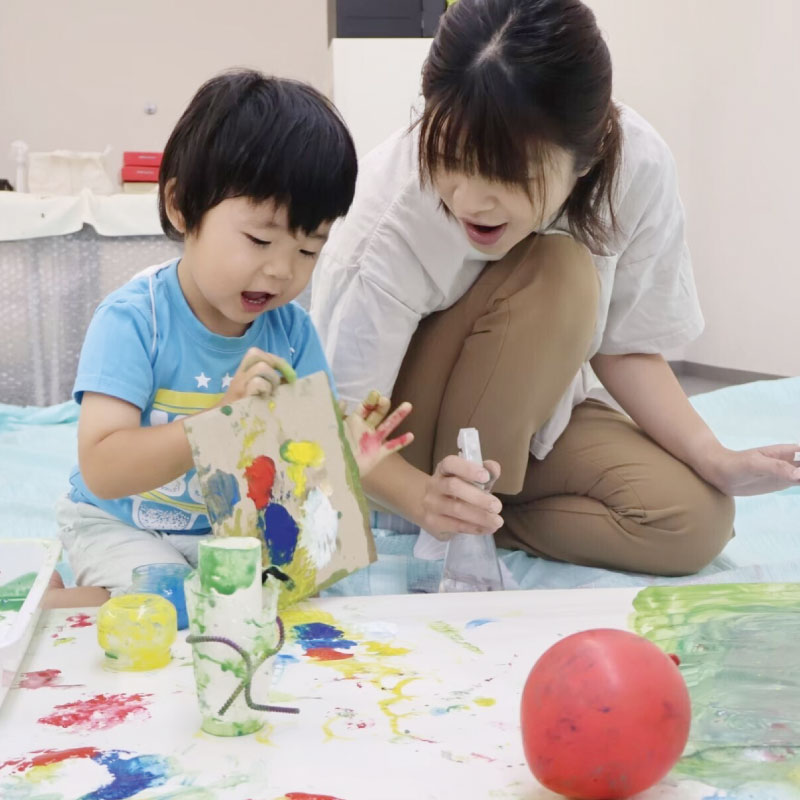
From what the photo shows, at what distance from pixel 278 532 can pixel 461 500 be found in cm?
19

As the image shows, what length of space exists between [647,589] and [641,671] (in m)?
0.37

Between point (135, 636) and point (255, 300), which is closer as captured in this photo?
point (135, 636)

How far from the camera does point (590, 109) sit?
95cm

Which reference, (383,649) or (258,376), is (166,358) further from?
(383,649)

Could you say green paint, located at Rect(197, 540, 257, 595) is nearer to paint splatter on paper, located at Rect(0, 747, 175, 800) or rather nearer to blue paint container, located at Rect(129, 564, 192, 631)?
paint splatter on paper, located at Rect(0, 747, 175, 800)

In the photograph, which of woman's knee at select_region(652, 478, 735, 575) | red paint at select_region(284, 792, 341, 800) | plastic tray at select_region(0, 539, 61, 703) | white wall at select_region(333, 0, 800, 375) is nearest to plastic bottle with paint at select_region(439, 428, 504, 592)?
woman's knee at select_region(652, 478, 735, 575)

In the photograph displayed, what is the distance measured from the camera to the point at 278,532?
901 mm

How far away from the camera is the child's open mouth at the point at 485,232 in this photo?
989 millimetres

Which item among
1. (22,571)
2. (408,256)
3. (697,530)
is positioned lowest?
(697,530)

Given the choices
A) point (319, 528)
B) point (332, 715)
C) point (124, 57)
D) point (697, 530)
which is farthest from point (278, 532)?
point (124, 57)

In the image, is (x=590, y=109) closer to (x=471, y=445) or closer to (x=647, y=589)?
(x=471, y=445)

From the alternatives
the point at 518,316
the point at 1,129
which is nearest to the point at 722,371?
the point at 518,316

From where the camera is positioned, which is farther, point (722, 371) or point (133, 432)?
point (722, 371)

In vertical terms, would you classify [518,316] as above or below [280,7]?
below
